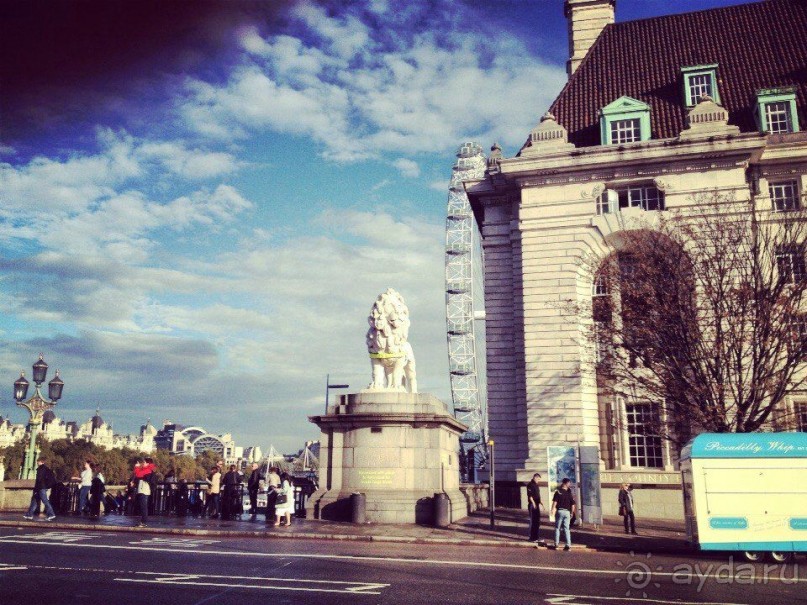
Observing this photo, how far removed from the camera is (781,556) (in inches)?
628

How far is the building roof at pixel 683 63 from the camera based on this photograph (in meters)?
34.5

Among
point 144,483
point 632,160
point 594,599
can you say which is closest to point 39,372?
point 144,483

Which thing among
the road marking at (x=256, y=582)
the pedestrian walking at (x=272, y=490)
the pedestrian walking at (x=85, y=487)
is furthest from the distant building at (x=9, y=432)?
the road marking at (x=256, y=582)

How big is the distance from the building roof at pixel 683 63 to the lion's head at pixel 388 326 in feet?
58.5

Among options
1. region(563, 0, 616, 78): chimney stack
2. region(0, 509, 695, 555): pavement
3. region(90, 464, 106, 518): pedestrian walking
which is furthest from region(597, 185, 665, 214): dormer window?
region(90, 464, 106, 518): pedestrian walking

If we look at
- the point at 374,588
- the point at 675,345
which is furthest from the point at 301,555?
the point at 675,345

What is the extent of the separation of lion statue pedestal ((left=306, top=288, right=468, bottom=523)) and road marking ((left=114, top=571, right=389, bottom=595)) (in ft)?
34.9

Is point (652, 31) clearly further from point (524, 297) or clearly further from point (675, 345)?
point (675, 345)

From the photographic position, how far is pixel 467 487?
2856cm

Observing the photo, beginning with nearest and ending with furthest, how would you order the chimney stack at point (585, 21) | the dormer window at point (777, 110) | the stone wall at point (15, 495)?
1. the stone wall at point (15, 495)
2. the dormer window at point (777, 110)
3. the chimney stack at point (585, 21)

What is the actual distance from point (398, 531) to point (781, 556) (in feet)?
32.2

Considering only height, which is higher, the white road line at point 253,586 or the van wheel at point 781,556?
the white road line at point 253,586

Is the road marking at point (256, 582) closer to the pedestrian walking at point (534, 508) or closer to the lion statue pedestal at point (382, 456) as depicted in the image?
Result: the pedestrian walking at point (534, 508)

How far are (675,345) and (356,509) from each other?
12.1 m
